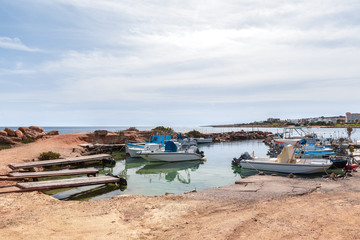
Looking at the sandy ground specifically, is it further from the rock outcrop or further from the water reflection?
the rock outcrop

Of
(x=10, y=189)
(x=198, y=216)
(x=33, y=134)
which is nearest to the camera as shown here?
(x=198, y=216)

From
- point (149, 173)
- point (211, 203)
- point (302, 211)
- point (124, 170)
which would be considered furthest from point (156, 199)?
point (124, 170)

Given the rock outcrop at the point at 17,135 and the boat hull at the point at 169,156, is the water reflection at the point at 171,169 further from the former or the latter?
the rock outcrop at the point at 17,135

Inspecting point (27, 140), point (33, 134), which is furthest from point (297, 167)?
point (33, 134)

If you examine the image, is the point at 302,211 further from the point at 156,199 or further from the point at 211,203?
the point at 156,199

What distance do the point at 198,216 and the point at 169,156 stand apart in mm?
21817

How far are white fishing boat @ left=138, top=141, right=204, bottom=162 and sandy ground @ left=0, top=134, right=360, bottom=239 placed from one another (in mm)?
17389

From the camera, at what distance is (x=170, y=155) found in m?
31.2

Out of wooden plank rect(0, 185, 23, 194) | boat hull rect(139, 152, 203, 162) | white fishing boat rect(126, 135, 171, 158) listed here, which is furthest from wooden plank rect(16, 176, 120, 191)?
white fishing boat rect(126, 135, 171, 158)

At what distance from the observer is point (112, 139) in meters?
48.2

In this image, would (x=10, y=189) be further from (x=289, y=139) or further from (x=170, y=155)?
(x=289, y=139)

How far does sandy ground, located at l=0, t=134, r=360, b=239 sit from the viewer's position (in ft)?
25.4

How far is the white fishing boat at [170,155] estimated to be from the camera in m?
30.5

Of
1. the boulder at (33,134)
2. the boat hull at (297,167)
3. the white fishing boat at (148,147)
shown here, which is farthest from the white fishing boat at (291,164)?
the boulder at (33,134)
